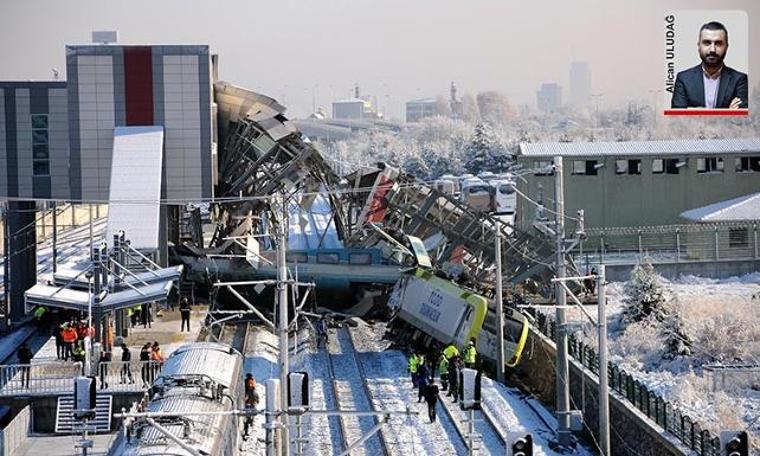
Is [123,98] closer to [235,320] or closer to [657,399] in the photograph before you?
[235,320]

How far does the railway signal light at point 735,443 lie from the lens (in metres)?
17.0

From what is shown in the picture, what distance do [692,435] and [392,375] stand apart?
15222mm

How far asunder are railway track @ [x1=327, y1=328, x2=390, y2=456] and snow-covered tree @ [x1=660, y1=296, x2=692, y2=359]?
29.1 ft

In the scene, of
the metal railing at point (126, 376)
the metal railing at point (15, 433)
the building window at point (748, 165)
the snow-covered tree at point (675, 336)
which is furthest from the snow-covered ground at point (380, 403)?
the building window at point (748, 165)

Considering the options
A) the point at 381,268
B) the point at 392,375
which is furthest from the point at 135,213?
the point at 392,375

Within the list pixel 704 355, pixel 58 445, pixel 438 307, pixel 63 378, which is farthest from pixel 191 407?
pixel 704 355

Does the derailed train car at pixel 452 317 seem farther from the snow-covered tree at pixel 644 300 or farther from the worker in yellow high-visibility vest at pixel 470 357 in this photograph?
the snow-covered tree at pixel 644 300

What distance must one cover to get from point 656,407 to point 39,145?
30.2 metres

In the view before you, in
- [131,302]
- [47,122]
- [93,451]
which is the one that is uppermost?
[47,122]

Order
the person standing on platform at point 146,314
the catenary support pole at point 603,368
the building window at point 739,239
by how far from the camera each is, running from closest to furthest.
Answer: the catenary support pole at point 603,368 < the person standing on platform at point 146,314 < the building window at point 739,239

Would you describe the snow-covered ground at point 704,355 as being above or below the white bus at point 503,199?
below

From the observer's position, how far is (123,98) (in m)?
47.4

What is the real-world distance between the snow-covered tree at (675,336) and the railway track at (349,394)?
8.88m

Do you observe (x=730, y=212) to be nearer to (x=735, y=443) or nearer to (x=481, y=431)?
(x=481, y=431)
